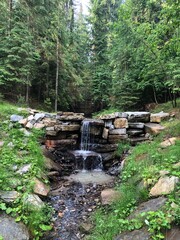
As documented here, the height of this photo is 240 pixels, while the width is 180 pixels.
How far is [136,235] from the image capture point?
7.88 ft

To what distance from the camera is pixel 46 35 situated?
42.1 ft

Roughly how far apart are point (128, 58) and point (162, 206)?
1026 cm

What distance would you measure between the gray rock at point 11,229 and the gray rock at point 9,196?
11.1 inches

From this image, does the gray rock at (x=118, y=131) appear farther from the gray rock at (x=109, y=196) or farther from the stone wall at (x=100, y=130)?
the gray rock at (x=109, y=196)

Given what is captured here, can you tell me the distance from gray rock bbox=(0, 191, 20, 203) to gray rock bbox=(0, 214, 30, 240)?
281 millimetres

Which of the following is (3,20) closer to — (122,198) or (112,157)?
(112,157)

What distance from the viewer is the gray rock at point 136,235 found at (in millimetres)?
2316

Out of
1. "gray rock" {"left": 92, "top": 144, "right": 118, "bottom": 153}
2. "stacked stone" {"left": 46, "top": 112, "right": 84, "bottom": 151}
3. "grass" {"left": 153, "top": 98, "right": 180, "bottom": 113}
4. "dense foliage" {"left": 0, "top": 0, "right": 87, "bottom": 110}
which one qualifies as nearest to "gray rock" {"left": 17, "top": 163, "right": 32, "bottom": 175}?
"stacked stone" {"left": 46, "top": 112, "right": 84, "bottom": 151}

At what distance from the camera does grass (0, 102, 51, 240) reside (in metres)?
3.02

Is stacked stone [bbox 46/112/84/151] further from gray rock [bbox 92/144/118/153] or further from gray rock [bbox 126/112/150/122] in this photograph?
gray rock [bbox 126/112/150/122]

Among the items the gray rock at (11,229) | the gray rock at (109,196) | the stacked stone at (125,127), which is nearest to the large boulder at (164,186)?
the gray rock at (109,196)

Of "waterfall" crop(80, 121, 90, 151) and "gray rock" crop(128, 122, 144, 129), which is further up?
"gray rock" crop(128, 122, 144, 129)

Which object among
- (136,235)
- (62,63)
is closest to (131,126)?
(136,235)

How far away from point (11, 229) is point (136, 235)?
1707 millimetres
